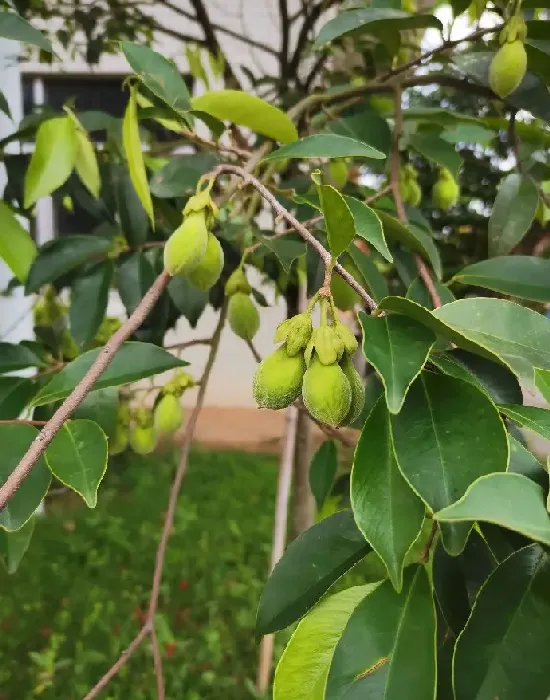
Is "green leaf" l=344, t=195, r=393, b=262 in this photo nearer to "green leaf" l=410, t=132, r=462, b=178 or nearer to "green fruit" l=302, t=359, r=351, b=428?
"green fruit" l=302, t=359, r=351, b=428

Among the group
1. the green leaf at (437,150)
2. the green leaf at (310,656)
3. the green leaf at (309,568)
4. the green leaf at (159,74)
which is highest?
the green leaf at (159,74)

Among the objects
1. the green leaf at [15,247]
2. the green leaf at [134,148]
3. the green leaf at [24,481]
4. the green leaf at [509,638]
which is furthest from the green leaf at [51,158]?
the green leaf at [509,638]

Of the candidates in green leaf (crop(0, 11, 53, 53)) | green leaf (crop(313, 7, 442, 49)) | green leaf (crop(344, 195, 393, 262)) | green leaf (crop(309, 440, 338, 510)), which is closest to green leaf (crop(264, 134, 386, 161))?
green leaf (crop(344, 195, 393, 262))

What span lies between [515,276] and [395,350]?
0.22 m

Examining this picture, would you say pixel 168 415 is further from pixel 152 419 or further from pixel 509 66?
pixel 509 66

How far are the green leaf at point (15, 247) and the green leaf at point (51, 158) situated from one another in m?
0.03

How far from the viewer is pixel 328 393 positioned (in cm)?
29

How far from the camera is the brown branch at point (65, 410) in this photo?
0.26 meters

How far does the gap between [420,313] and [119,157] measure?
0.53 m

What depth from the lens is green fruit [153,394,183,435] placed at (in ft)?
2.09

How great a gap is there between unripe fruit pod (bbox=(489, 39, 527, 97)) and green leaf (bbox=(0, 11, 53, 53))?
1.19 ft

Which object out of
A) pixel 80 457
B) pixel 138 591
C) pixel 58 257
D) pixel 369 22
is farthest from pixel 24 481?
pixel 138 591

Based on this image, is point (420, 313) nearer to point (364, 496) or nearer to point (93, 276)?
point (364, 496)

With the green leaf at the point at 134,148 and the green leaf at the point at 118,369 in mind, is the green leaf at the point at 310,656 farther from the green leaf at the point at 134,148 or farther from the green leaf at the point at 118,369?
the green leaf at the point at 134,148
